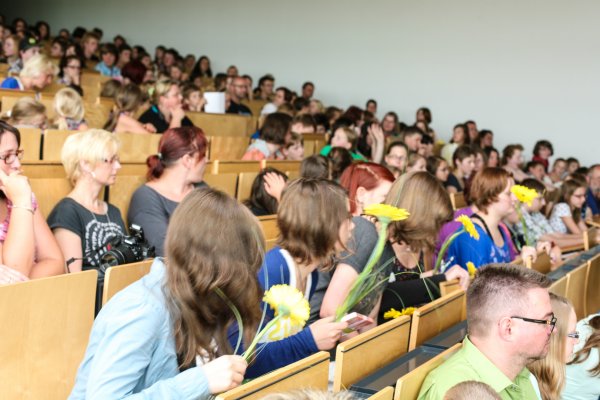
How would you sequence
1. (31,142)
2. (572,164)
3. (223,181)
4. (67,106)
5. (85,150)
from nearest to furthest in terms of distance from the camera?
(85,150) < (31,142) < (223,181) < (67,106) < (572,164)

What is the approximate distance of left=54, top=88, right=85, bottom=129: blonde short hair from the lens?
181 inches

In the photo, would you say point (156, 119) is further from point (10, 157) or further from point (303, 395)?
point (303, 395)

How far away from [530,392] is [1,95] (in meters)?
4.46

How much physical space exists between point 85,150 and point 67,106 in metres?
1.66

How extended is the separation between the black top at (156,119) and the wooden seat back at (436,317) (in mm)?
3502

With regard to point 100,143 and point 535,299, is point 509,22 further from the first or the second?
point 535,299

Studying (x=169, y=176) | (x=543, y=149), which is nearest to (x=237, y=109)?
(x=543, y=149)

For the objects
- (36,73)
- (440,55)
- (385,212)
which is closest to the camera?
(385,212)

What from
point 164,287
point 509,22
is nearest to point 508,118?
point 509,22

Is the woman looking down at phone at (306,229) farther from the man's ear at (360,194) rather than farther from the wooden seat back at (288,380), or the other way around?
the man's ear at (360,194)

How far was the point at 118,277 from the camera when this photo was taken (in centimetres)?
230

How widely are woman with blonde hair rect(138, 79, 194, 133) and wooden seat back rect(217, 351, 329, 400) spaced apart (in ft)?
13.5

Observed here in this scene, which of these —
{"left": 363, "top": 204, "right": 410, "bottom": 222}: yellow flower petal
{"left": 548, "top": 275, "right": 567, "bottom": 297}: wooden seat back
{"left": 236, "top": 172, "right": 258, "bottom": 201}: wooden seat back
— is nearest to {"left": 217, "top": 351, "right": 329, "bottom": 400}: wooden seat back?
{"left": 363, "top": 204, "right": 410, "bottom": 222}: yellow flower petal

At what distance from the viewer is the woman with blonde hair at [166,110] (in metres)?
5.61
